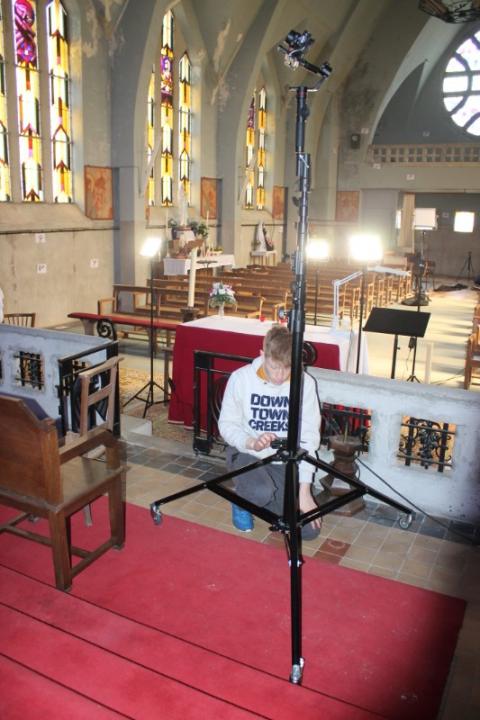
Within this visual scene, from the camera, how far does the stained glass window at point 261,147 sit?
69.6 feet

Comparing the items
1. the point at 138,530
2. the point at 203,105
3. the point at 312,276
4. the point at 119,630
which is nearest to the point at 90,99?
the point at 203,105

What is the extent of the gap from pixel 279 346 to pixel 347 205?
2166 centimetres

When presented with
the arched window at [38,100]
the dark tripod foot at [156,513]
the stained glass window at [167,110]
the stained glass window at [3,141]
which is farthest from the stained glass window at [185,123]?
the dark tripod foot at [156,513]

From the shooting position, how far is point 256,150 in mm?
21125

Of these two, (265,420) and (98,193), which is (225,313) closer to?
(98,193)

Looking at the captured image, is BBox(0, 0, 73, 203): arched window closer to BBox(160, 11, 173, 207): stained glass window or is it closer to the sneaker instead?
BBox(160, 11, 173, 207): stained glass window

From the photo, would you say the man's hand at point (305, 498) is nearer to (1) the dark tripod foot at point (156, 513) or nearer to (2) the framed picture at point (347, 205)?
(1) the dark tripod foot at point (156, 513)

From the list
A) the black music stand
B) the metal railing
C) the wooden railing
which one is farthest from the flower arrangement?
the wooden railing

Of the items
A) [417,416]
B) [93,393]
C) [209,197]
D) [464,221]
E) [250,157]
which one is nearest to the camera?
[417,416]

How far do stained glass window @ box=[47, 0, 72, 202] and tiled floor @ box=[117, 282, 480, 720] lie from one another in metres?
9.48

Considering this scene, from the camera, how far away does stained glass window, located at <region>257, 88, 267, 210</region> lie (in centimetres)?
2120

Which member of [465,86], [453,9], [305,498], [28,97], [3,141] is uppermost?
[453,9]

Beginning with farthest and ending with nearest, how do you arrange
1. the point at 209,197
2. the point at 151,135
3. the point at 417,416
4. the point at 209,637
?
the point at 209,197
the point at 151,135
the point at 417,416
the point at 209,637

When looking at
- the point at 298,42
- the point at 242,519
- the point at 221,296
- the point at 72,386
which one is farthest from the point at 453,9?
the point at 242,519
